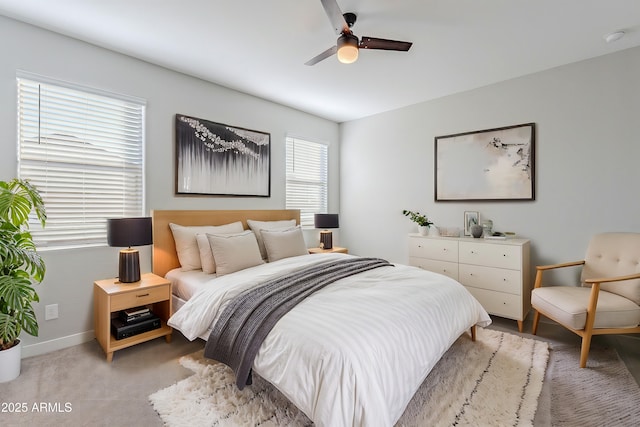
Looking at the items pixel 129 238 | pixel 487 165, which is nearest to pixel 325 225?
pixel 487 165

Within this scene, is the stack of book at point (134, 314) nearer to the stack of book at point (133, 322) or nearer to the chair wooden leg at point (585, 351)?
the stack of book at point (133, 322)

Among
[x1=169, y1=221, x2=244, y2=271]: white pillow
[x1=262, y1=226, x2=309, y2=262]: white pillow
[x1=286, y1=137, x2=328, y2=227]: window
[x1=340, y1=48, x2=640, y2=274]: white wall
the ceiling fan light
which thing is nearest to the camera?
the ceiling fan light

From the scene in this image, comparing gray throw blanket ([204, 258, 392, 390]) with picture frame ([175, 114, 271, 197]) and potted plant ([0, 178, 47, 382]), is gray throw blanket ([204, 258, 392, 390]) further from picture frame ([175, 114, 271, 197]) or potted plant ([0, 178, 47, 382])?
picture frame ([175, 114, 271, 197])

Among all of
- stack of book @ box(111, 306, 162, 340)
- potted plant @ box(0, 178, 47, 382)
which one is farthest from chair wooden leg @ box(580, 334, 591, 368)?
potted plant @ box(0, 178, 47, 382)

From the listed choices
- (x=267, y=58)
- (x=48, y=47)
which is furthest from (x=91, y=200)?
(x=267, y=58)

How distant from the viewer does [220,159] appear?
3639 mm

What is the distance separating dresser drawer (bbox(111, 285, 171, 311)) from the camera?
2390 millimetres

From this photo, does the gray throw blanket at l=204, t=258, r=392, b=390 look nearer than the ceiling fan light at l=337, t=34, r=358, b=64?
Yes

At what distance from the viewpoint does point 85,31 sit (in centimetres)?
252

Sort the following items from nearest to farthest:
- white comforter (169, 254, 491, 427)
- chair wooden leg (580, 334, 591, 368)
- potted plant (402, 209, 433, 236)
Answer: white comforter (169, 254, 491, 427)
chair wooden leg (580, 334, 591, 368)
potted plant (402, 209, 433, 236)

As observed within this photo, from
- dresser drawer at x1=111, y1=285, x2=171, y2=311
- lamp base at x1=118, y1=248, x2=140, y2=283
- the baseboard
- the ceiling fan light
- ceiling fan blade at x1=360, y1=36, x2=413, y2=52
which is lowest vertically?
the baseboard

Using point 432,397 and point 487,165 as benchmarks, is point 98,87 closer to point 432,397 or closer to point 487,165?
point 432,397

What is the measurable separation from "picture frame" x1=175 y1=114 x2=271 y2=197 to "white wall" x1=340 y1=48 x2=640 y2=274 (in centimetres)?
200

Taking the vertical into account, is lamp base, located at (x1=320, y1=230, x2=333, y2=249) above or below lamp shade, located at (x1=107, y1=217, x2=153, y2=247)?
below
